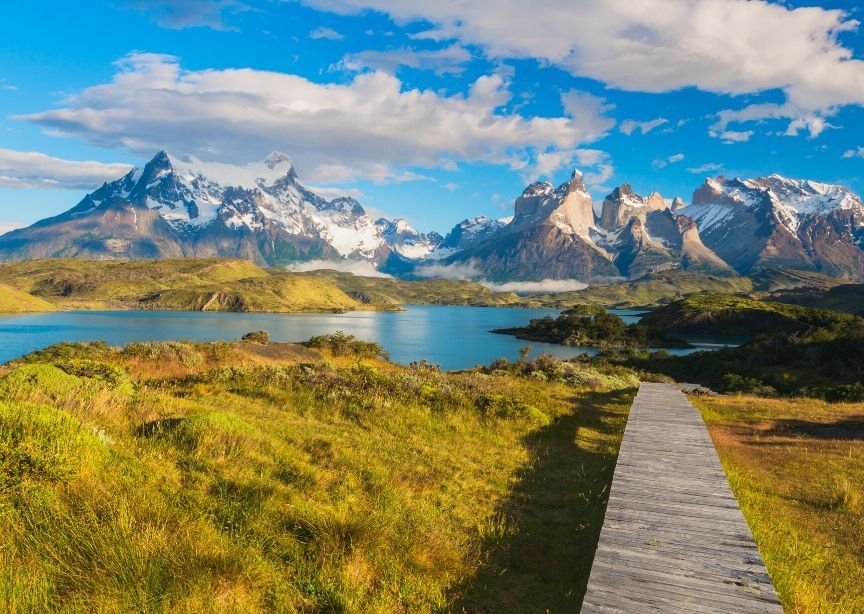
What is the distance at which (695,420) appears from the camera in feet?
66.5

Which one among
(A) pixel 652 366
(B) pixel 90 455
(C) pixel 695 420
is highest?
(B) pixel 90 455

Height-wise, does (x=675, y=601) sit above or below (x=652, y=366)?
above

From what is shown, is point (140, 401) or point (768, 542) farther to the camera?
point (140, 401)

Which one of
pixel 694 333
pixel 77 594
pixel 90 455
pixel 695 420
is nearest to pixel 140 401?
pixel 90 455

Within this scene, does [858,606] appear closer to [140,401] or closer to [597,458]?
[597,458]

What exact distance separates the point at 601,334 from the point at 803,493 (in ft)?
475

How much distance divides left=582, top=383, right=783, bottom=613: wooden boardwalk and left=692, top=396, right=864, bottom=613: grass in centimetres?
68

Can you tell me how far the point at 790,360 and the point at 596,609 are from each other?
242ft

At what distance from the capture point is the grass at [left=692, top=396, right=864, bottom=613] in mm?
9227

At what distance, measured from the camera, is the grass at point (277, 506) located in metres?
6.80

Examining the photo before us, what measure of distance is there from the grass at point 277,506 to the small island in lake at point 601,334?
13483 cm

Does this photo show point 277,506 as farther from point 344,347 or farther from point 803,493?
point 344,347

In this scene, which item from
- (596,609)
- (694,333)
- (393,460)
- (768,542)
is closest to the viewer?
(596,609)

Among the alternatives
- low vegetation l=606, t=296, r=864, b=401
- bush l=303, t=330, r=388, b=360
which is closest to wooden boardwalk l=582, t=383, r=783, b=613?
low vegetation l=606, t=296, r=864, b=401
